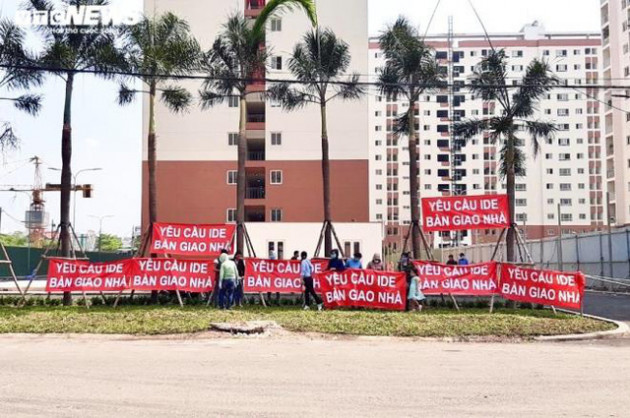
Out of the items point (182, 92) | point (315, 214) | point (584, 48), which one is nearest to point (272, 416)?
point (182, 92)

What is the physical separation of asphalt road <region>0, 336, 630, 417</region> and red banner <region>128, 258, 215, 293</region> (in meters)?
5.35

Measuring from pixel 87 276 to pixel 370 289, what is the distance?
804 centimetres

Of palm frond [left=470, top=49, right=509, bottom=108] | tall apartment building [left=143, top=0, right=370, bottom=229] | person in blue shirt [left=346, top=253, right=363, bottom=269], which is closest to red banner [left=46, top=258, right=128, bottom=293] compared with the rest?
person in blue shirt [left=346, top=253, right=363, bottom=269]

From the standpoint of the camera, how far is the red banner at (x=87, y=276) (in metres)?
19.7

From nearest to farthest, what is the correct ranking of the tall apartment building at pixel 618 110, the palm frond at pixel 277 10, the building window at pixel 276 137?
the palm frond at pixel 277 10 → the building window at pixel 276 137 → the tall apartment building at pixel 618 110

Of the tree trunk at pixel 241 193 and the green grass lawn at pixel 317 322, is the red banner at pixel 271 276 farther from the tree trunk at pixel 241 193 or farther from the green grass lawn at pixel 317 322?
the tree trunk at pixel 241 193

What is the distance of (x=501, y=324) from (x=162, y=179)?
37.9 meters

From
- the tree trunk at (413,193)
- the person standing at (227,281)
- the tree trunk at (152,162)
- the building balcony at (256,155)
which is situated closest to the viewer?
the person standing at (227,281)

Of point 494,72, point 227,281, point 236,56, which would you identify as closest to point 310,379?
point 227,281

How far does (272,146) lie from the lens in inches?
1997

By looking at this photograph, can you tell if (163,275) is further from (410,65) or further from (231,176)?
(231,176)

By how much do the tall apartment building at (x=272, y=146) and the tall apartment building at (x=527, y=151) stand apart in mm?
52649

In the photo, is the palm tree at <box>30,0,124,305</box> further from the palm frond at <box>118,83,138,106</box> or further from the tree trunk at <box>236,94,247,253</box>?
the tree trunk at <box>236,94,247,253</box>

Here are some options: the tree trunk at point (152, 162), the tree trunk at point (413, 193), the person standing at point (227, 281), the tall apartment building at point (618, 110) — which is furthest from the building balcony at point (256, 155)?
the tall apartment building at point (618, 110)
